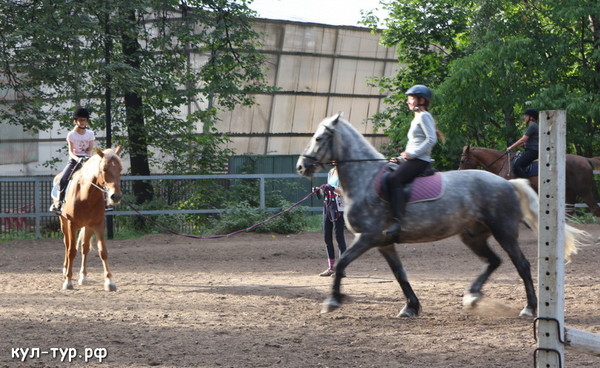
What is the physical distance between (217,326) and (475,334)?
2.60 metres

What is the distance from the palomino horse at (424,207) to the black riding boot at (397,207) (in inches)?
2.9

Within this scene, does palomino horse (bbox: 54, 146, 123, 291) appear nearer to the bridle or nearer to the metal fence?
the bridle

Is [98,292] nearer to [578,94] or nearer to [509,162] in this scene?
[509,162]

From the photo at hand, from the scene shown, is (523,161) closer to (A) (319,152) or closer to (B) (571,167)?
(B) (571,167)

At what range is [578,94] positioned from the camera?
23109mm

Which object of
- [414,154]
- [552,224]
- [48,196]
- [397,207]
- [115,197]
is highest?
[552,224]

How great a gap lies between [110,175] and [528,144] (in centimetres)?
850

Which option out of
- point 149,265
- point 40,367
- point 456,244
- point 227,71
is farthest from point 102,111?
point 40,367

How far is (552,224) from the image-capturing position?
13.8 ft

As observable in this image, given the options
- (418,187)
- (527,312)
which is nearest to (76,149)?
(418,187)

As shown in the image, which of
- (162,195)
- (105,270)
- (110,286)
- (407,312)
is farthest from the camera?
(162,195)

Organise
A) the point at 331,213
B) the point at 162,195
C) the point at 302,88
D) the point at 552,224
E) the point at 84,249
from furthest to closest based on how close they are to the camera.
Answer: the point at 302,88 → the point at 162,195 → the point at 331,213 → the point at 84,249 → the point at 552,224

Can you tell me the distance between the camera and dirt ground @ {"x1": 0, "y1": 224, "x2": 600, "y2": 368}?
6477 mm

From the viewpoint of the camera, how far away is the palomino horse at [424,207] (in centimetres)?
838
